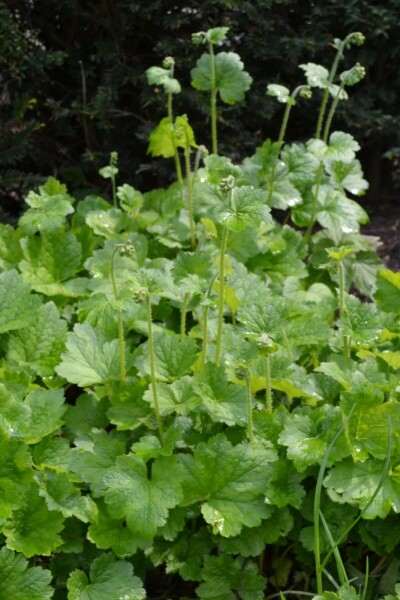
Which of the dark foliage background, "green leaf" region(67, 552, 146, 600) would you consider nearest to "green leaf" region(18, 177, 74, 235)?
the dark foliage background

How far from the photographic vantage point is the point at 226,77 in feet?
9.18

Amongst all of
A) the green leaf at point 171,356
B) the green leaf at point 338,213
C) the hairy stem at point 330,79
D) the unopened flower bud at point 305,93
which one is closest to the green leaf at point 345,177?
the green leaf at point 338,213

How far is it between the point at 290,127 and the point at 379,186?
608 millimetres

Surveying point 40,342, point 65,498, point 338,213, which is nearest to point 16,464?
point 65,498

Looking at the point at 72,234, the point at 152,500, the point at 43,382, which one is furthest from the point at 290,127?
the point at 152,500

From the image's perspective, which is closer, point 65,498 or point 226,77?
point 65,498

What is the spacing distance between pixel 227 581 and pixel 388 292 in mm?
1142

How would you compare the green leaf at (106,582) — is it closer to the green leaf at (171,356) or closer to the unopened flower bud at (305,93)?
the green leaf at (171,356)

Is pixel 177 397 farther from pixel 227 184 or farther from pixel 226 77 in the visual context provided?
pixel 226 77

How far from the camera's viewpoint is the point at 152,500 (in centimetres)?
182

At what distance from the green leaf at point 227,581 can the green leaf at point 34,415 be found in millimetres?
531

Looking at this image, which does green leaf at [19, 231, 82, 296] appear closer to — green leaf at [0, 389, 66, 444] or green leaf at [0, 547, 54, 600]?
green leaf at [0, 389, 66, 444]

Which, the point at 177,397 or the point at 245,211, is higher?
the point at 245,211

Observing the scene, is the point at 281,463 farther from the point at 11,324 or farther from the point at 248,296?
the point at 11,324
